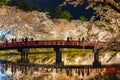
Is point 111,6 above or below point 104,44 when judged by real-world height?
above

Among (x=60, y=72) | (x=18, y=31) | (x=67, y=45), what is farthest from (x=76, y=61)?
(x=18, y=31)

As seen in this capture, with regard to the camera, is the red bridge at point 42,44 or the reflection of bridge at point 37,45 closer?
the reflection of bridge at point 37,45

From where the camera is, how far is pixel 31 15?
5517 inches

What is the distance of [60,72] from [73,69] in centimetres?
431

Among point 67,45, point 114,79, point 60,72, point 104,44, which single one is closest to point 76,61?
point 67,45

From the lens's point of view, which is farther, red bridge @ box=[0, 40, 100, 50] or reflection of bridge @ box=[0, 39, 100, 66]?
red bridge @ box=[0, 40, 100, 50]

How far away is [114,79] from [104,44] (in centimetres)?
3985

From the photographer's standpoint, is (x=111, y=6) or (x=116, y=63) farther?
(x=116, y=63)

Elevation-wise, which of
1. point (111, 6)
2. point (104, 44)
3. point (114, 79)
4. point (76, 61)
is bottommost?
point (76, 61)

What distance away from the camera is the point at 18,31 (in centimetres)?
12431

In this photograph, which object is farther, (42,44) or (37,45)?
(42,44)

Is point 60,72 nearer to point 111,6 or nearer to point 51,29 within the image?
point 51,29

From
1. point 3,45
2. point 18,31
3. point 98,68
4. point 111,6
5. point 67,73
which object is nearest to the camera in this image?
point 111,6

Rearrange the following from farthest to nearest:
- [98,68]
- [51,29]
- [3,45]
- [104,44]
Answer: [51,29], [3,45], [98,68], [104,44]
